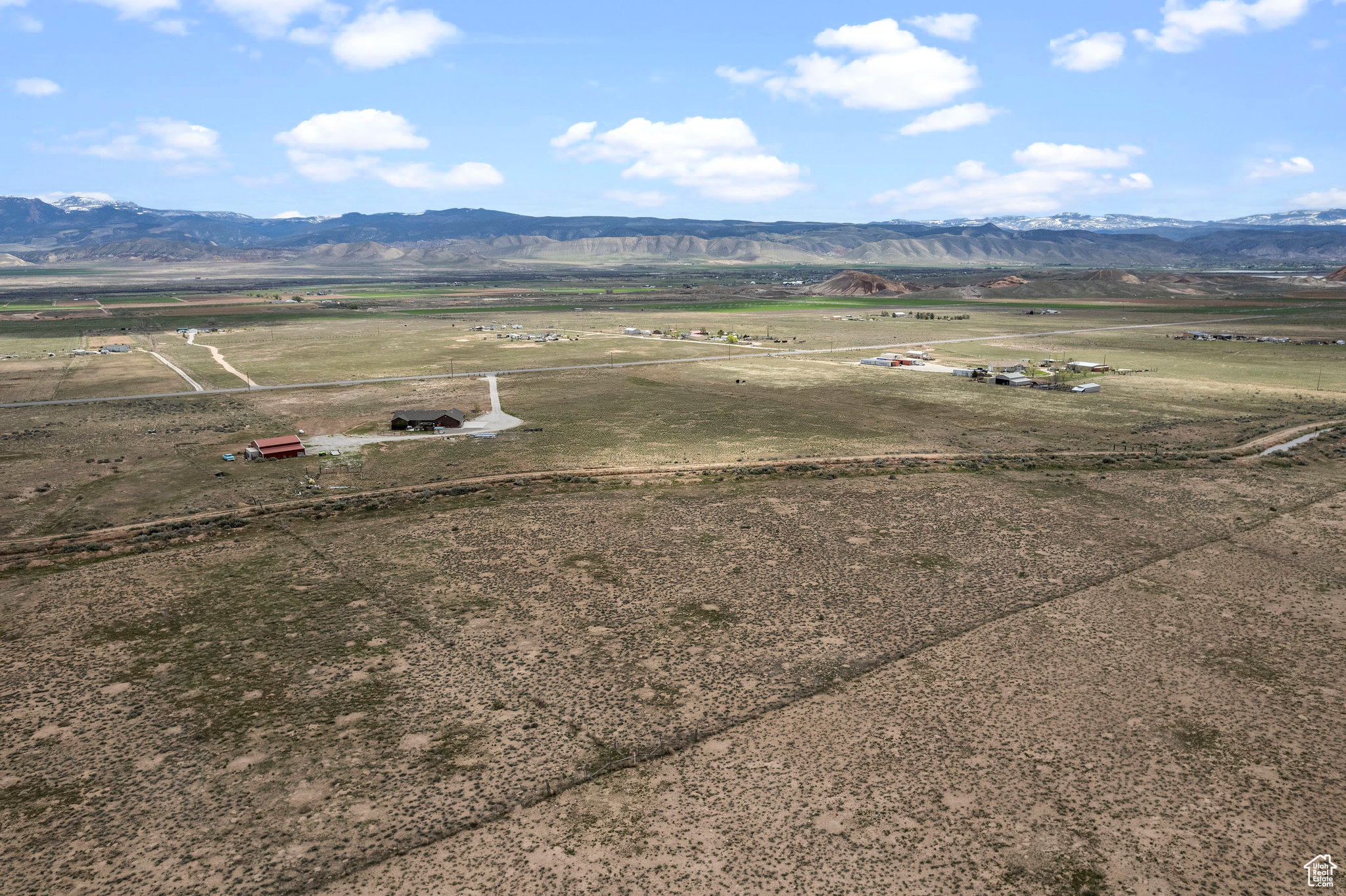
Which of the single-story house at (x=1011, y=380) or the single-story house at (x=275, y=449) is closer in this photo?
the single-story house at (x=275, y=449)

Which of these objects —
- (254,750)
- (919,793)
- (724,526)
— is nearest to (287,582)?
(254,750)

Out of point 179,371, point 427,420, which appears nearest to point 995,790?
point 427,420

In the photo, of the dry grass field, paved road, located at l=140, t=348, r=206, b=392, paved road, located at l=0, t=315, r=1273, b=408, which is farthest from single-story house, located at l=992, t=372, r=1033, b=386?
paved road, located at l=140, t=348, r=206, b=392

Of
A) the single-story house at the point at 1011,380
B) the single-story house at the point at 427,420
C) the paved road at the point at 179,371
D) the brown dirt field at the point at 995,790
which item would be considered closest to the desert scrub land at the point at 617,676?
the brown dirt field at the point at 995,790

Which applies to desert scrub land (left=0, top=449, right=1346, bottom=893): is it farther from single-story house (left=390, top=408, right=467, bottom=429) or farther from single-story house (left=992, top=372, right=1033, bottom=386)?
single-story house (left=992, top=372, right=1033, bottom=386)

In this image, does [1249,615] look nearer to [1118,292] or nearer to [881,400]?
[881,400]

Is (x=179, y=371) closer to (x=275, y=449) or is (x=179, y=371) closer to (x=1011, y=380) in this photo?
(x=275, y=449)

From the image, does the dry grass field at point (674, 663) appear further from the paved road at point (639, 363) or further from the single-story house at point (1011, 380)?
the single-story house at point (1011, 380)
